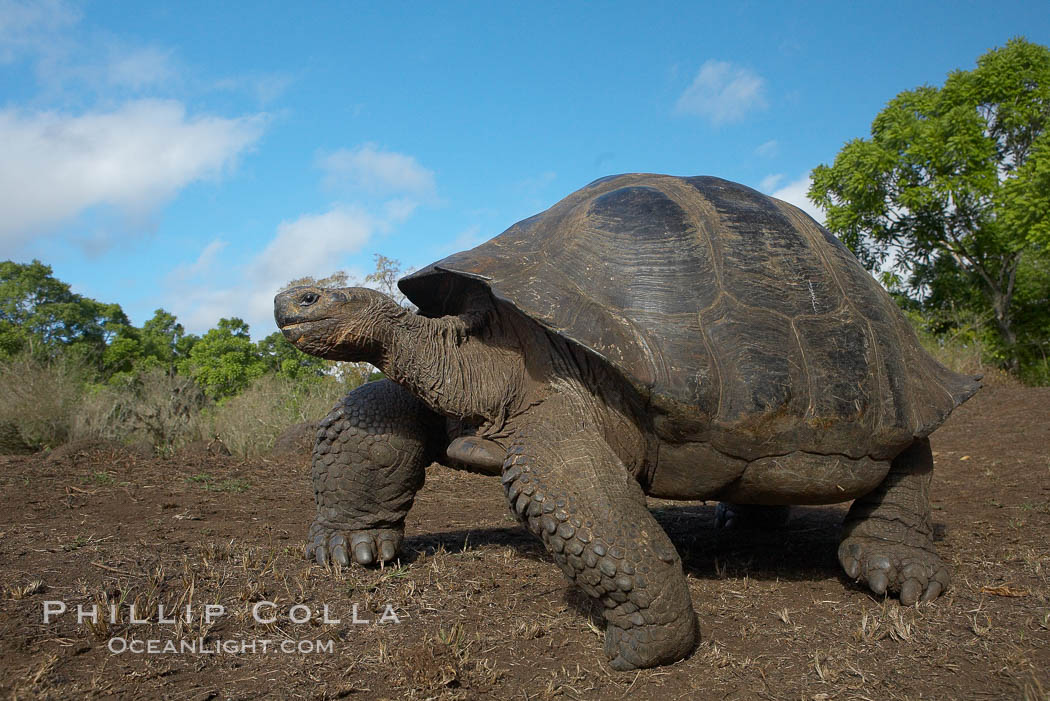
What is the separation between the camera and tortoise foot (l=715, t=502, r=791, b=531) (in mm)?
5297

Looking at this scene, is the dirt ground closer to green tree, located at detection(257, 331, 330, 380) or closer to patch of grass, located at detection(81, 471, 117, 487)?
patch of grass, located at detection(81, 471, 117, 487)

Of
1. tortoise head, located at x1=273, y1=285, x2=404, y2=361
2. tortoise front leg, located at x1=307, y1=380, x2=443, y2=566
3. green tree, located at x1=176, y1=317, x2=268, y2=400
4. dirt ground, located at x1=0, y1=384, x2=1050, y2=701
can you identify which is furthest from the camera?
green tree, located at x1=176, y1=317, x2=268, y2=400

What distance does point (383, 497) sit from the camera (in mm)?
4145

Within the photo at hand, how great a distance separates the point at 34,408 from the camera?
32.0 feet

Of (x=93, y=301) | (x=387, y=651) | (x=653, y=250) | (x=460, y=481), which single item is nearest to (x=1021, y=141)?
(x=460, y=481)

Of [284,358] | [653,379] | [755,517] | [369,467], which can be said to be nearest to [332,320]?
[369,467]

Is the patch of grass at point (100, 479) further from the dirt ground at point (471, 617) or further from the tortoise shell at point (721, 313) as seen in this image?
the tortoise shell at point (721, 313)

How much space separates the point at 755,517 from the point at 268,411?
8.77 meters

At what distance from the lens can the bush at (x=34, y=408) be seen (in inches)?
380

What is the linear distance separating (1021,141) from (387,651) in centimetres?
2638

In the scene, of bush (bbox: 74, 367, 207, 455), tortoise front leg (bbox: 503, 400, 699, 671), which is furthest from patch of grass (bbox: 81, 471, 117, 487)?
tortoise front leg (bbox: 503, 400, 699, 671)

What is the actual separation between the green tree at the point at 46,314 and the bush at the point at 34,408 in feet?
48.0

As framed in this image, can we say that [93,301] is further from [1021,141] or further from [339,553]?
[1021,141]

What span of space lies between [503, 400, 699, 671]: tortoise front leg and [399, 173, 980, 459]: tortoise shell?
0.44 metres
